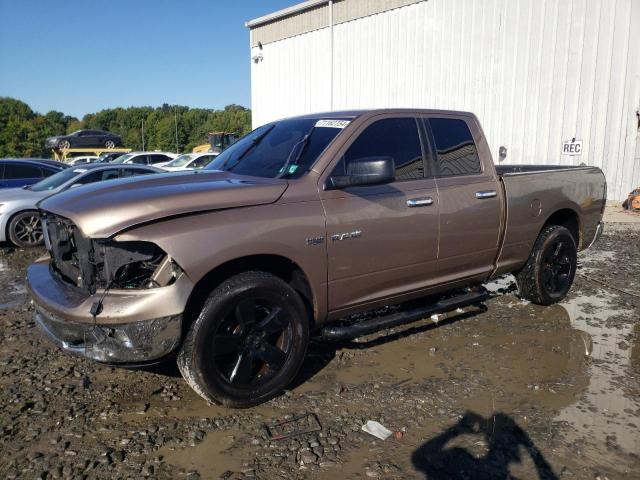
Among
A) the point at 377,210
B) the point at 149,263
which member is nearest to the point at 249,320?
the point at 149,263

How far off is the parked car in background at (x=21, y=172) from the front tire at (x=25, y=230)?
224cm

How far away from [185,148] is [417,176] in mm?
89015

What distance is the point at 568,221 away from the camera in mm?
5906

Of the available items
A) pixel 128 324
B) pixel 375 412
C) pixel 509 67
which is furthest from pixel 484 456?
pixel 509 67

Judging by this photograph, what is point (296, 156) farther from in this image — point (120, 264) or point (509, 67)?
point (509, 67)

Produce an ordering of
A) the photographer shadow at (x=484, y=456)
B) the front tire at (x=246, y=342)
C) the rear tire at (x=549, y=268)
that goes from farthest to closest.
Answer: the rear tire at (x=549, y=268) < the front tire at (x=246, y=342) < the photographer shadow at (x=484, y=456)

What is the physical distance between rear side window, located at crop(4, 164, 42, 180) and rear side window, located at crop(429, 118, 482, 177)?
9723 millimetres

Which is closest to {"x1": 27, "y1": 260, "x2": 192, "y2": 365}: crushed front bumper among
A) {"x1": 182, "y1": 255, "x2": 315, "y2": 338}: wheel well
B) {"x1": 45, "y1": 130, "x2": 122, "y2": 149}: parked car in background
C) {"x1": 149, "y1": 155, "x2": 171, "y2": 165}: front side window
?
{"x1": 182, "y1": 255, "x2": 315, "y2": 338}: wheel well

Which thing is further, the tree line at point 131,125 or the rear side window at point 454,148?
the tree line at point 131,125

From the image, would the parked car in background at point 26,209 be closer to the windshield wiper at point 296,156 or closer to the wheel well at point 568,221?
the windshield wiper at point 296,156

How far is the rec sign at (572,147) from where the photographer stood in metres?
14.8

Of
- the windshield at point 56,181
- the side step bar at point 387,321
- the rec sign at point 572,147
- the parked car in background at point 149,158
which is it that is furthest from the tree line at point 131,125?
the side step bar at point 387,321

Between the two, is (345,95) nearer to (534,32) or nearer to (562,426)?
(534,32)

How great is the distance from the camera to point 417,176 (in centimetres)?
430
